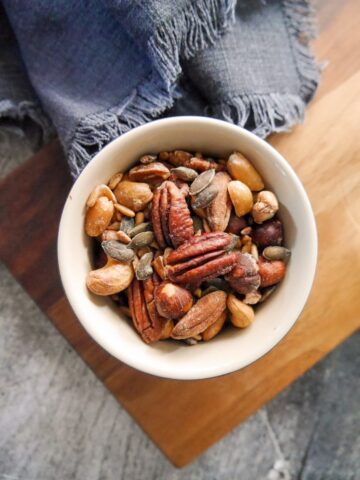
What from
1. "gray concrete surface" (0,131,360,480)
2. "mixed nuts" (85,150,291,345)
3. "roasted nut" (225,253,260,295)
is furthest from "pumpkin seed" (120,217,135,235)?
"gray concrete surface" (0,131,360,480)

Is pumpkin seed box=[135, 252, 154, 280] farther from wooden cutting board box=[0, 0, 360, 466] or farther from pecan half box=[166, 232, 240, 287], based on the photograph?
wooden cutting board box=[0, 0, 360, 466]

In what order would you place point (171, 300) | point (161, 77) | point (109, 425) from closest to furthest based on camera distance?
point (171, 300) → point (161, 77) → point (109, 425)

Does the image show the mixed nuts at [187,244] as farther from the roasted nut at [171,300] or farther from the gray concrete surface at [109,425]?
the gray concrete surface at [109,425]

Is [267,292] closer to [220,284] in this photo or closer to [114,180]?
[220,284]

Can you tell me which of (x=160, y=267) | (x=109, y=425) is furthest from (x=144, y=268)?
(x=109, y=425)

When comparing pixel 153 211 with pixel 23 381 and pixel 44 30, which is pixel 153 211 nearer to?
Result: pixel 44 30

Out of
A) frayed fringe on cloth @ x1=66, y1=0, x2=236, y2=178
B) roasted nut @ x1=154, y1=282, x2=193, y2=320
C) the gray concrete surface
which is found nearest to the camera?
roasted nut @ x1=154, y1=282, x2=193, y2=320

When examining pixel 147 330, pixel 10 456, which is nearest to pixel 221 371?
pixel 147 330
